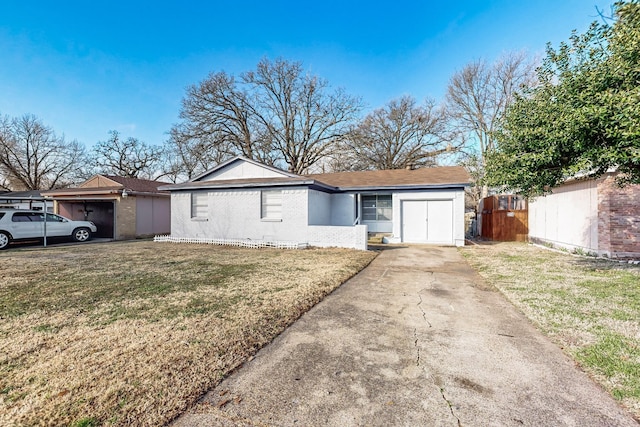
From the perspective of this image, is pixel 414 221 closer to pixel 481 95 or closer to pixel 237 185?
pixel 237 185

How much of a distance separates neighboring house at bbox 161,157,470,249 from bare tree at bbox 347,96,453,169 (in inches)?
466

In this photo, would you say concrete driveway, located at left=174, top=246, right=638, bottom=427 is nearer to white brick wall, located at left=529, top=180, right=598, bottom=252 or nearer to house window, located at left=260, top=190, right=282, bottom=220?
white brick wall, located at left=529, top=180, right=598, bottom=252

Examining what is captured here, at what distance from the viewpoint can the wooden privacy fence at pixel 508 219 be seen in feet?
47.2

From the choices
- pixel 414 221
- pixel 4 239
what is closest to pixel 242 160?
pixel 414 221

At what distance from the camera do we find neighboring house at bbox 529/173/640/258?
864 centimetres

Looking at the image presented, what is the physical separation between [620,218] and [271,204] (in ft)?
39.8

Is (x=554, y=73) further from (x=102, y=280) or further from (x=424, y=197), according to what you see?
(x=102, y=280)

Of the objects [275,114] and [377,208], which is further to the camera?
[275,114]

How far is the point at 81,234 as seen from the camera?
14.5 metres

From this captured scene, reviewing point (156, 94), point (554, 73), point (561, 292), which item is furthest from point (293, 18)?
point (561, 292)

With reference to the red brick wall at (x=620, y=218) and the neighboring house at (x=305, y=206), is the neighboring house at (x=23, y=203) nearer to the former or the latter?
the neighboring house at (x=305, y=206)

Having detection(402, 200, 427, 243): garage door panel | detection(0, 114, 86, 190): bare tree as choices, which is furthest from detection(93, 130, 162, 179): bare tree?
detection(402, 200, 427, 243): garage door panel

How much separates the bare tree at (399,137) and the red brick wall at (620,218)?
691 inches

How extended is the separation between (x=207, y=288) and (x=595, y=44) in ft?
29.7
